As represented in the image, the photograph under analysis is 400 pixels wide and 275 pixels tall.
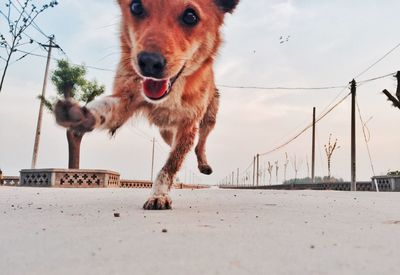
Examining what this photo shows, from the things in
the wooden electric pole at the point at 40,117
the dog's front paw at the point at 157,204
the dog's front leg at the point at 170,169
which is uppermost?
the wooden electric pole at the point at 40,117

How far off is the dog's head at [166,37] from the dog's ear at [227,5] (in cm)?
1

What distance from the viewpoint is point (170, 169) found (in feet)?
17.1

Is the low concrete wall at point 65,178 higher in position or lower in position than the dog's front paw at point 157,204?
higher

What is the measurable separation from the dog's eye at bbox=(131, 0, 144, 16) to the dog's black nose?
813 millimetres

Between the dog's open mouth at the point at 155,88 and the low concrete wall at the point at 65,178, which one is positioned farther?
the low concrete wall at the point at 65,178

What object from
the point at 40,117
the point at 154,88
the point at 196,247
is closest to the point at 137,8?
the point at 154,88

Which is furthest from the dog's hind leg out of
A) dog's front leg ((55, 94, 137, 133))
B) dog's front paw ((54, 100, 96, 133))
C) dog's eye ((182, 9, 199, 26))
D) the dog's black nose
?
dog's front paw ((54, 100, 96, 133))

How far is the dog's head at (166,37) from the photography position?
3.95 meters

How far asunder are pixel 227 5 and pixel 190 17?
98 centimetres

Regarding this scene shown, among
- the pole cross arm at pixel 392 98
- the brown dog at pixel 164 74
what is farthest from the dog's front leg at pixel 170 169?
the pole cross arm at pixel 392 98

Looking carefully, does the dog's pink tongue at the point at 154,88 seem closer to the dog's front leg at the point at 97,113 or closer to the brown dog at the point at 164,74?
the brown dog at the point at 164,74

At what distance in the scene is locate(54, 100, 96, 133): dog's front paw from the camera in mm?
3643

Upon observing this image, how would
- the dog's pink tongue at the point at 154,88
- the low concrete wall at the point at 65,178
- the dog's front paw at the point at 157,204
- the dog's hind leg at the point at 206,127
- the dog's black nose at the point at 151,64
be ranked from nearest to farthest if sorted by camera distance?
the dog's black nose at the point at 151,64, the dog's pink tongue at the point at 154,88, the dog's front paw at the point at 157,204, the dog's hind leg at the point at 206,127, the low concrete wall at the point at 65,178

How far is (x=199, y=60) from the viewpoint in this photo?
5.09m
